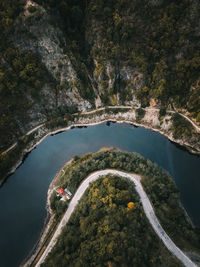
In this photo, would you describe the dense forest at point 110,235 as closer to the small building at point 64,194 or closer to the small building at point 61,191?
the small building at point 64,194

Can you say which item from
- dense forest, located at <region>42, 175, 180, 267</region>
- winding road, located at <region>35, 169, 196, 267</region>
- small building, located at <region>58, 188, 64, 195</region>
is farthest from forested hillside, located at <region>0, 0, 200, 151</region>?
dense forest, located at <region>42, 175, 180, 267</region>

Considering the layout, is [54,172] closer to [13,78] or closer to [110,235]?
[110,235]

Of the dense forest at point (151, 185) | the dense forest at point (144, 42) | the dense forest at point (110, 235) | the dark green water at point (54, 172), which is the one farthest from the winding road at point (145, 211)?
the dense forest at point (144, 42)

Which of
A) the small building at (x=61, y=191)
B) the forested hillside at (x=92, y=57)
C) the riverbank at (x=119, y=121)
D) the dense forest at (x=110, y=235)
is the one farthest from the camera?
the riverbank at (x=119, y=121)

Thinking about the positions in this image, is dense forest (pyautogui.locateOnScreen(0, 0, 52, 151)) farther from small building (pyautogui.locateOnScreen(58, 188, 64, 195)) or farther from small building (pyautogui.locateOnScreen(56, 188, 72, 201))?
small building (pyautogui.locateOnScreen(56, 188, 72, 201))

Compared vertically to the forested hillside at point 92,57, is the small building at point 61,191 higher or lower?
lower
